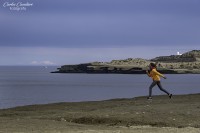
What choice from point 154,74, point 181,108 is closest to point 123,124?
point 181,108

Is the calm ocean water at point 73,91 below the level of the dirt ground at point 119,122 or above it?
below

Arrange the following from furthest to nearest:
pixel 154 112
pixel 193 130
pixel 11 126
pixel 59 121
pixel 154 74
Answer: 1. pixel 154 74
2. pixel 154 112
3. pixel 59 121
4. pixel 11 126
5. pixel 193 130

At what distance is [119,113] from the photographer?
18828mm

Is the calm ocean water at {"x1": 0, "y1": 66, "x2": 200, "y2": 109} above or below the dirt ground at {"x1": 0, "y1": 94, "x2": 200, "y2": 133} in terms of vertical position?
below

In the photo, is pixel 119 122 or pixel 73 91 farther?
pixel 73 91

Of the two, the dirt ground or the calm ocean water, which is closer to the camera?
the dirt ground

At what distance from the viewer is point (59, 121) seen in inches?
690

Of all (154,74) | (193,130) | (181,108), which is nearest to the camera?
(193,130)

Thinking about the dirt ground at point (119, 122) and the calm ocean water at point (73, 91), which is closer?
the dirt ground at point (119, 122)

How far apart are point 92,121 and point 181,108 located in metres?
3.93

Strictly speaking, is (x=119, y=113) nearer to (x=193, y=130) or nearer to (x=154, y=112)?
(x=154, y=112)

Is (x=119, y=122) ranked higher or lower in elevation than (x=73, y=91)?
higher

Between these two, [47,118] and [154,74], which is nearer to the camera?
[47,118]

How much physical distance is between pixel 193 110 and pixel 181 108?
767 mm
